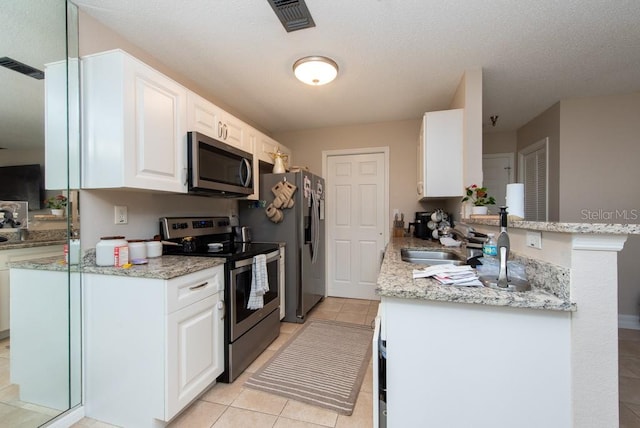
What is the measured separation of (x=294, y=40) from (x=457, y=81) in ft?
5.00

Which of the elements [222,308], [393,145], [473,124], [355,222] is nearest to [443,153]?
[473,124]

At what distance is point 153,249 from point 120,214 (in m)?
0.30

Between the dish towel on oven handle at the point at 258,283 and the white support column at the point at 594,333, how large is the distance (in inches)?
68.5

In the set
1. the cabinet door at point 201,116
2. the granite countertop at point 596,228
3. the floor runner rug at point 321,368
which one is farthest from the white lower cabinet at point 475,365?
the cabinet door at point 201,116

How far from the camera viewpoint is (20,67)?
1365 millimetres

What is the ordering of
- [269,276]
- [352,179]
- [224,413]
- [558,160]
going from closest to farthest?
[224,413]
[269,276]
[558,160]
[352,179]

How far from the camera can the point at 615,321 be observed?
2.89ft

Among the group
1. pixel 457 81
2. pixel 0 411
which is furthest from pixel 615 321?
pixel 0 411

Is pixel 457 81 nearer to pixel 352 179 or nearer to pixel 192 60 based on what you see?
pixel 352 179

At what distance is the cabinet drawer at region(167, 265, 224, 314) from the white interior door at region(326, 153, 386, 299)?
214 centimetres

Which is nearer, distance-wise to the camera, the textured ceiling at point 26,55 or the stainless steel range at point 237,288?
the textured ceiling at point 26,55

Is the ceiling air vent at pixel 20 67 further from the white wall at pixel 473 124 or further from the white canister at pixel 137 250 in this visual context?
the white wall at pixel 473 124

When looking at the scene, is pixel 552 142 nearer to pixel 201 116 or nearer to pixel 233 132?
pixel 233 132

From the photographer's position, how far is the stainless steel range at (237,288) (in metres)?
1.83
